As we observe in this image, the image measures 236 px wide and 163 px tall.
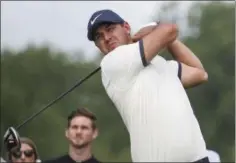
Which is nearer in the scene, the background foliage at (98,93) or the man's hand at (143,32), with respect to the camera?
the man's hand at (143,32)

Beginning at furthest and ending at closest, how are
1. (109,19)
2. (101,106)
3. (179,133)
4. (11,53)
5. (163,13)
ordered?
(163,13) → (101,106) → (11,53) → (109,19) → (179,133)

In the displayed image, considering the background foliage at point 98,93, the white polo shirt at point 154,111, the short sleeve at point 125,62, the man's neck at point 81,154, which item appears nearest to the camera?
the white polo shirt at point 154,111

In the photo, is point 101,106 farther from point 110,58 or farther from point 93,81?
point 110,58

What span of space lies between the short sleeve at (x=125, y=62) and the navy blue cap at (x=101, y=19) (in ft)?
0.72

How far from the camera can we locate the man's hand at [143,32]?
6.16 m

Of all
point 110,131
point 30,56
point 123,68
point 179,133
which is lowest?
point 179,133

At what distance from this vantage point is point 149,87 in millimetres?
5797

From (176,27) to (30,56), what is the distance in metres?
43.7

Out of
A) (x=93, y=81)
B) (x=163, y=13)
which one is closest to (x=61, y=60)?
(x=93, y=81)

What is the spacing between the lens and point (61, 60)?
5391cm

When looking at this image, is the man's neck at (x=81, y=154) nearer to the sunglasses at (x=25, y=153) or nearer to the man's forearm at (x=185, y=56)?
the sunglasses at (x=25, y=153)

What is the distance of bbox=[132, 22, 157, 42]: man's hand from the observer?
616 centimetres

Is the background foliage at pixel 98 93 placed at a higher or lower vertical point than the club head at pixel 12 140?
higher

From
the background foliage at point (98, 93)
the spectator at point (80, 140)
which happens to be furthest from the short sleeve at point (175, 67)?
the background foliage at point (98, 93)
